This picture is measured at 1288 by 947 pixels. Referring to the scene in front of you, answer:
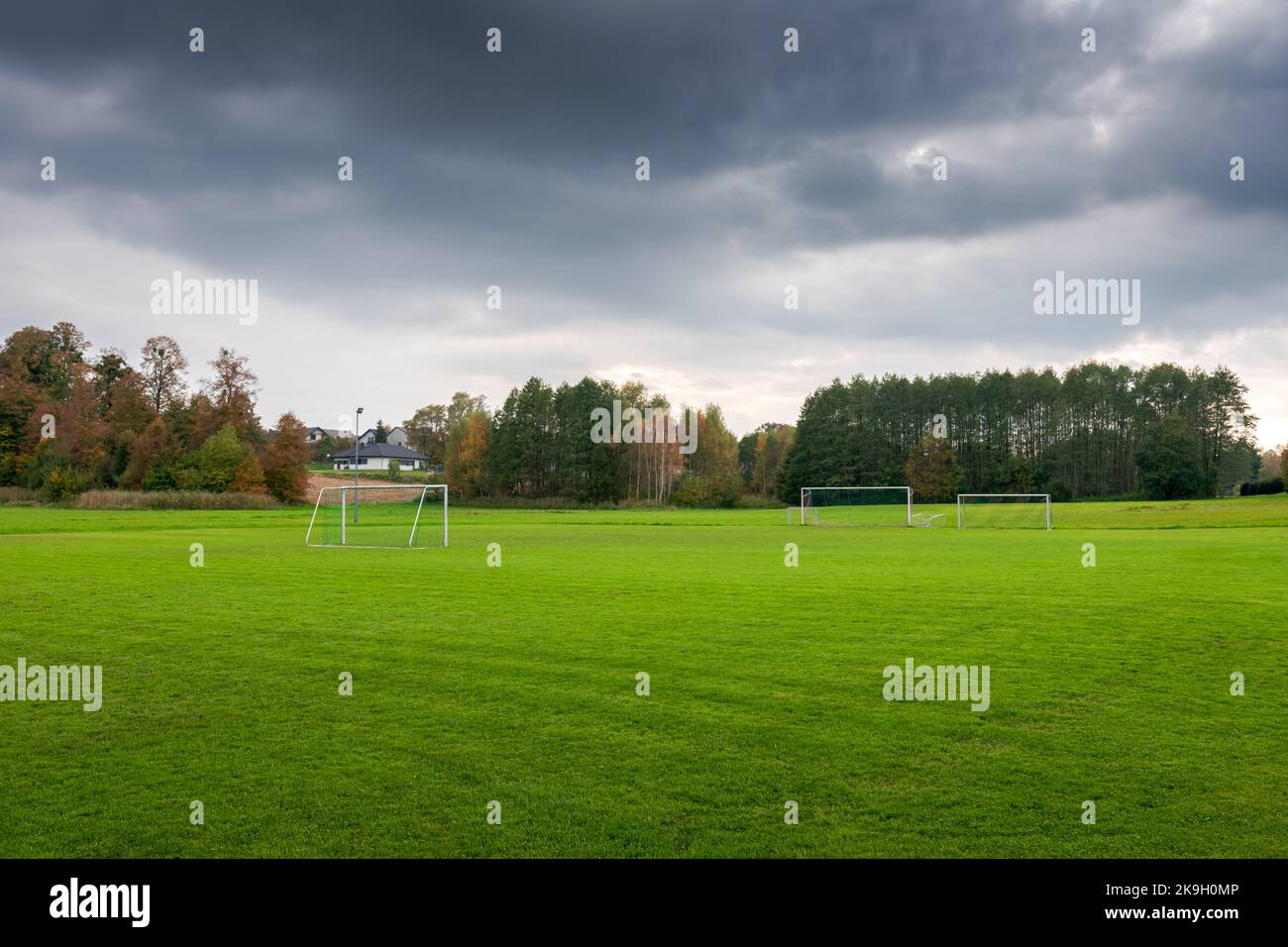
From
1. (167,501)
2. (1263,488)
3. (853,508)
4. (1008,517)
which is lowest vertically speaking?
(1008,517)

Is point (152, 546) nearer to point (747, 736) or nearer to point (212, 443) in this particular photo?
point (747, 736)

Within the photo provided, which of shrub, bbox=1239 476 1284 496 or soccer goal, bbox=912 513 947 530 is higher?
shrub, bbox=1239 476 1284 496

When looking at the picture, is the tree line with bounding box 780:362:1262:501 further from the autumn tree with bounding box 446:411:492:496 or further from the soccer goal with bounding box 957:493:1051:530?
the soccer goal with bounding box 957:493:1051:530

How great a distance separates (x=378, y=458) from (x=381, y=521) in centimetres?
12970

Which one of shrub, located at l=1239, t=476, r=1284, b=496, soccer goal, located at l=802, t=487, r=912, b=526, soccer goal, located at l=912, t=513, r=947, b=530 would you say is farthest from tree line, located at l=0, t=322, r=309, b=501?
shrub, located at l=1239, t=476, r=1284, b=496

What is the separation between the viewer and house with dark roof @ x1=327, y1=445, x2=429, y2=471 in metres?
156

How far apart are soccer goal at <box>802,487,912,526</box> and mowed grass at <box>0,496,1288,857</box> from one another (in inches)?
1537

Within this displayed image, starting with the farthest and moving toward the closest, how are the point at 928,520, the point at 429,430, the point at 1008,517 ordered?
the point at 429,430
the point at 1008,517
the point at 928,520

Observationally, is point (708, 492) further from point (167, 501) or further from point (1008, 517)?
point (167, 501)

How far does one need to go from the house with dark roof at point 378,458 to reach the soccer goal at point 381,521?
119414 millimetres

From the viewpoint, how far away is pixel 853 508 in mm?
59875

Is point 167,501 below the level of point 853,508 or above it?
above

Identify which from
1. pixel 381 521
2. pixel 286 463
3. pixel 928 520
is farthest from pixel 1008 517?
pixel 286 463
